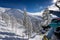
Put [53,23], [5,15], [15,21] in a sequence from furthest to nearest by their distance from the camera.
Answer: [15,21], [5,15], [53,23]

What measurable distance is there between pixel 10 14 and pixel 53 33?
121ft

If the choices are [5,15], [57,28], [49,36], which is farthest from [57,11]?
[5,15]

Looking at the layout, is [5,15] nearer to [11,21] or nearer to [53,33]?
[11,21]

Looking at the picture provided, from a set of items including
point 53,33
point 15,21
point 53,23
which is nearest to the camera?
point 53,23

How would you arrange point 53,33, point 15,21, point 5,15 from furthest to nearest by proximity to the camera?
point 15,21
point 5,15
point 53,33

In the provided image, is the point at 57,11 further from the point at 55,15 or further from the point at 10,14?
the point at 10,14

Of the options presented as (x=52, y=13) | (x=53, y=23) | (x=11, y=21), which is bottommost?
(x=53, y=23)

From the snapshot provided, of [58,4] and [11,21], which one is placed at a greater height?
[11,21]

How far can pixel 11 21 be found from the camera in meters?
39.7

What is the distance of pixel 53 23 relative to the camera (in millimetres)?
3584

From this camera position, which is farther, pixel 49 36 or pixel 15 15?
pixel 15 15

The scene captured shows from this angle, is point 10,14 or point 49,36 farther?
point 10,14

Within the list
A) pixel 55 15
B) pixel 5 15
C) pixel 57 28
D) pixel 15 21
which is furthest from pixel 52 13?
pixel 15 21

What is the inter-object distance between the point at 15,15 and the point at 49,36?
1529 inches
